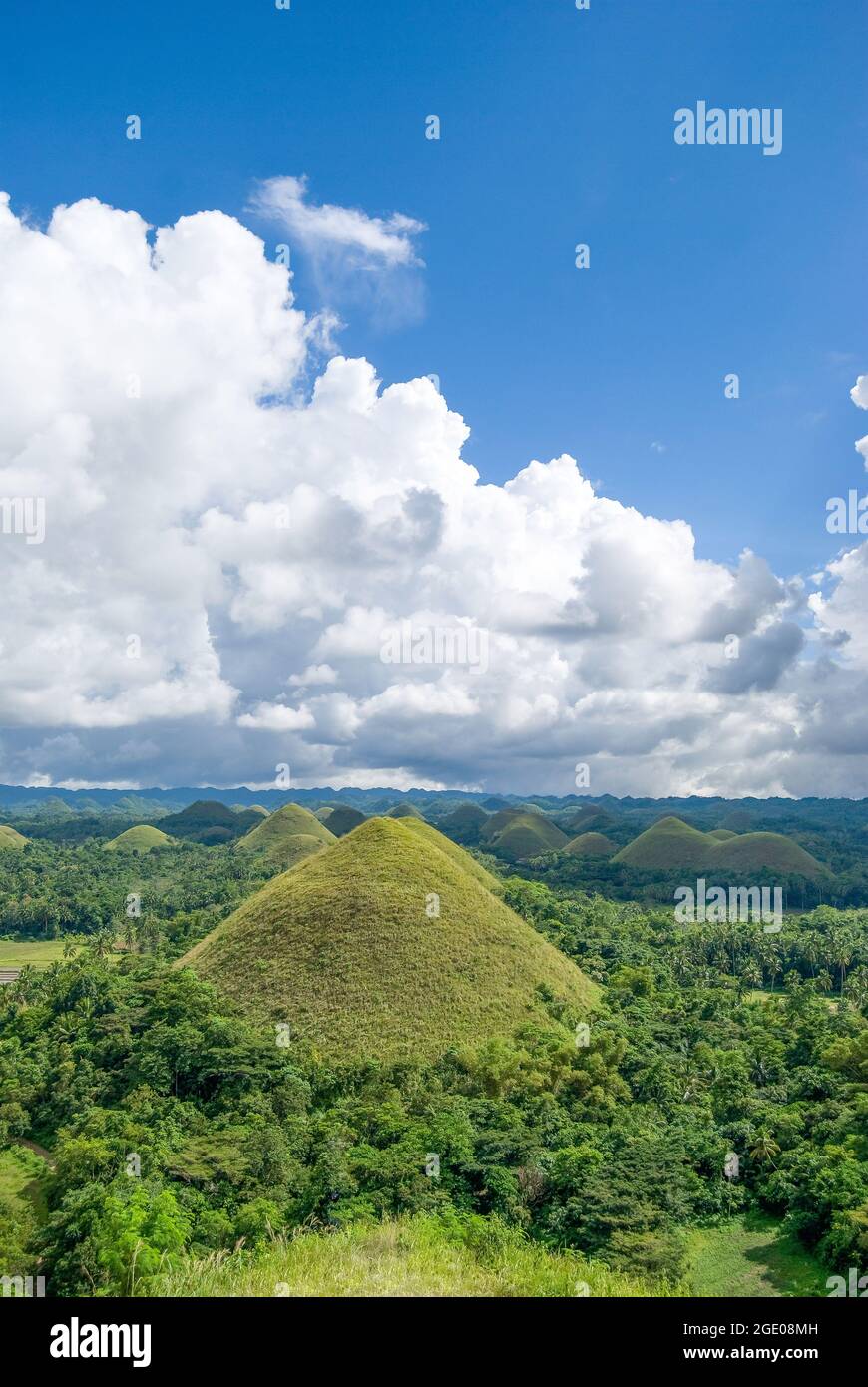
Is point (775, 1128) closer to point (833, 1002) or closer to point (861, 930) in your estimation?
point (833, 1002)

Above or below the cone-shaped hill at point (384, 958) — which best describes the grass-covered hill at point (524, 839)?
below

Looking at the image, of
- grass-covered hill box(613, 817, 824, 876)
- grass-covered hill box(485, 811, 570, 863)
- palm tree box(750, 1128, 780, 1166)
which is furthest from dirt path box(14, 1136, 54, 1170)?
grass-covered hill box(485, 811, 570, 863)

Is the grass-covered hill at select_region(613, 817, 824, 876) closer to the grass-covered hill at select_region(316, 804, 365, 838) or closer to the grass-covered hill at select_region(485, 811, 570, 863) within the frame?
the grass-covered hill at select_region(485, 811, 570, 863)

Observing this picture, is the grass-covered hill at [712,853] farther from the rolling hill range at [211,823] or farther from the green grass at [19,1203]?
the green grass at [19,1203]

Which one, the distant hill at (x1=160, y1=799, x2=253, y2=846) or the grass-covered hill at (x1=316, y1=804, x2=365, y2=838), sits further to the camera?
the distant hill at (x1=160, y1=799, x2=253, y2=846)

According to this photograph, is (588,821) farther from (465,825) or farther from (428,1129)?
(428,1129)

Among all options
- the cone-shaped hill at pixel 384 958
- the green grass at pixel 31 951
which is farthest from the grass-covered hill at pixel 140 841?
the cone-shaped hill at pixel 384 958
